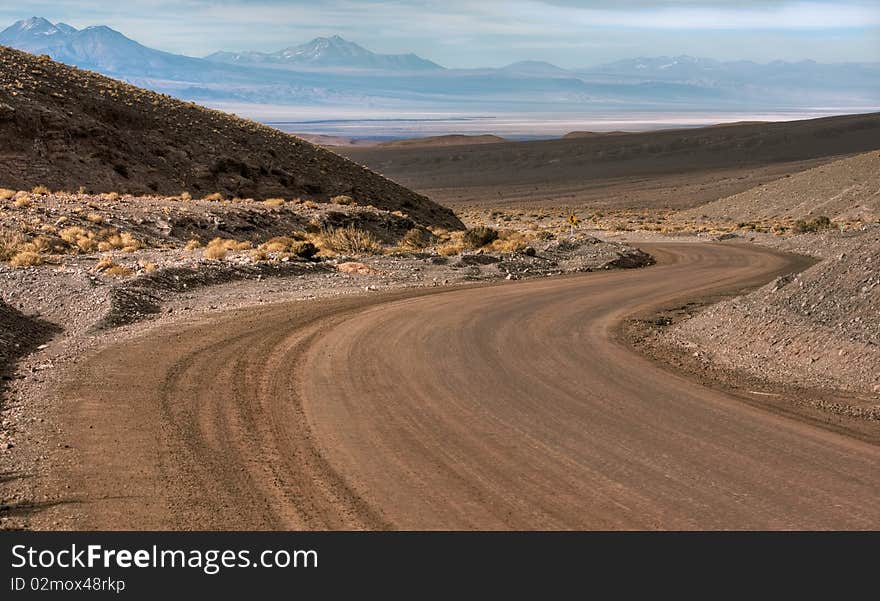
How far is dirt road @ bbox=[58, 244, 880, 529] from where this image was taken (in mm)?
7523

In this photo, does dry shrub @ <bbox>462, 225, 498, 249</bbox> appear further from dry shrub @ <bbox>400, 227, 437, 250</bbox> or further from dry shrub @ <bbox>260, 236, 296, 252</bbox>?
dry shrub @ <bbox>260, 236, 296, 252</bbox>

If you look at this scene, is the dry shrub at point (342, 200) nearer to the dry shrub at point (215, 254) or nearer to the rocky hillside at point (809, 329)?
the dry shrub at point (215, 254)

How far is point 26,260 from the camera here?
75.4ft

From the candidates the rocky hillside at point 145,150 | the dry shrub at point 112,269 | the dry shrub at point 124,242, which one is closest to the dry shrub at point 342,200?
the rocky hillside at point 145,150

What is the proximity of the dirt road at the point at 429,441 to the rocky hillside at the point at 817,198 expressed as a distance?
5073 cm

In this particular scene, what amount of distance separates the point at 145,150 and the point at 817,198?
44.5 m

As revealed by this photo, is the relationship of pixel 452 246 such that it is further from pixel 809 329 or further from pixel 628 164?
pixel 628 164

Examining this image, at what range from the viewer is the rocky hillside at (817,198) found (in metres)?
61.9

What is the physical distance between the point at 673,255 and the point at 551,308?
18029 mm

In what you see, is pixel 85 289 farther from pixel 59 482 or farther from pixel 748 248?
pixel 748 248

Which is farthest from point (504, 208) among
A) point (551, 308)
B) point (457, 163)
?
point (551, 308)

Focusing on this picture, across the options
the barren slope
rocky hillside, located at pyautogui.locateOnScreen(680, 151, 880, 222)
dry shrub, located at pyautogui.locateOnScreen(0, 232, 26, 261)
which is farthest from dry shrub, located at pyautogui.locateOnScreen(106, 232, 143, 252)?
the barren slope

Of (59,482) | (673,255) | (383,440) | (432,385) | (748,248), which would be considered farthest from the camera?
(748,248)

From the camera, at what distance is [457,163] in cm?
14188
